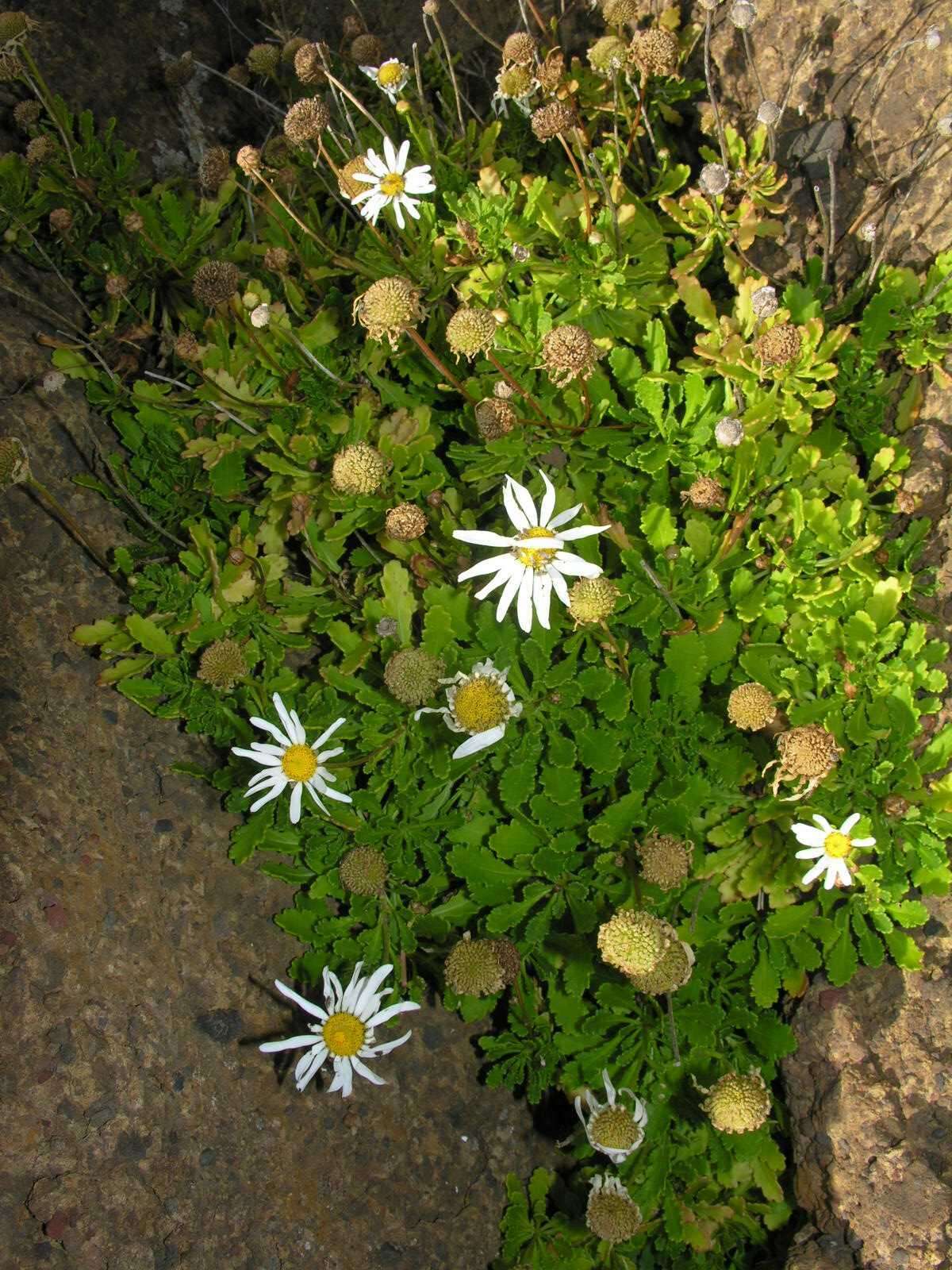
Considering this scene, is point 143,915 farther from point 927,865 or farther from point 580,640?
point 927,865

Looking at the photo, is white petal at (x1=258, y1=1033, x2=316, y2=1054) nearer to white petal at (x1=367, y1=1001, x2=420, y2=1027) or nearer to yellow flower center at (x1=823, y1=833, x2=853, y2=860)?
white petal at (x1=367, y1=1001, x2=420, y2=1027)

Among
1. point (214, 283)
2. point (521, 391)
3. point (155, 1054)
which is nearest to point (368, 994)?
point (155, 1054)

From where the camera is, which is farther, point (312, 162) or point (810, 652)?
point (312, 162)

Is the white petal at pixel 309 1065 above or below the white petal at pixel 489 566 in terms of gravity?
below

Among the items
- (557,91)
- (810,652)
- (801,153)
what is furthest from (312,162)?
(810,652)

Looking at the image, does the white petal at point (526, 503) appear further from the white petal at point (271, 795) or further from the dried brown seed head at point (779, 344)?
the white petal at point (271, 795)

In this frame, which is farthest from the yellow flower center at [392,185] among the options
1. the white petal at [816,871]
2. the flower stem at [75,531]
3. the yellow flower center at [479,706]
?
the white petal at [816,871]

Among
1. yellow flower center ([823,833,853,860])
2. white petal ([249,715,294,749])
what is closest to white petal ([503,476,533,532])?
white petal ([249,715,294,749])
